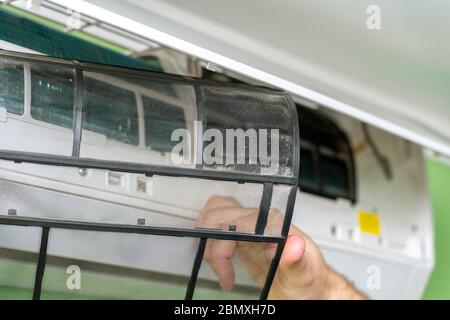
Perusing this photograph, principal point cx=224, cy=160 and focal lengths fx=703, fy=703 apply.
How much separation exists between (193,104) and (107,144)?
0.17m

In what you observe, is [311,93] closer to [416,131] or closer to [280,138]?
[280,138]

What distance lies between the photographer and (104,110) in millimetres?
1188

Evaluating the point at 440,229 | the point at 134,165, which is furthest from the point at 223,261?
the point at 440,229

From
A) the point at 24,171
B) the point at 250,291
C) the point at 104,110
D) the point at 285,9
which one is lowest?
the point at 250,291

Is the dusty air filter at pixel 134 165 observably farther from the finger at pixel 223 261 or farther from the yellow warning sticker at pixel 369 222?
the yellow warning sticker at pixel 369 222

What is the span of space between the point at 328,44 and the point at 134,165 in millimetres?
556

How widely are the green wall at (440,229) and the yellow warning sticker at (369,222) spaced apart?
627 mm

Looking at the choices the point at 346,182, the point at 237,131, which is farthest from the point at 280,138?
the point at 346,182

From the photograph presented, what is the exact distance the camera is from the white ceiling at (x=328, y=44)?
1234mm

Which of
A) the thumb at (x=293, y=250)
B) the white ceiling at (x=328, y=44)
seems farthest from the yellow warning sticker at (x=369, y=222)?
the thumb at (x=293, y=250)

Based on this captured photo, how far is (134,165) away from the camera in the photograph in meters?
1.10

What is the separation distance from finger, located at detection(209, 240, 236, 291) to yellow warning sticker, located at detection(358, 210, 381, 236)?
596 mm

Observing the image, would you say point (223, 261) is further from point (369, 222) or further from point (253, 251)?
point (369, 222)

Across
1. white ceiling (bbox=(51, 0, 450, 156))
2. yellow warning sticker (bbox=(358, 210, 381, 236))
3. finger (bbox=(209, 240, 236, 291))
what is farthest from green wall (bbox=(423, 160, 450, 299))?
finger (bbox=(209, 240, 236, 291))
